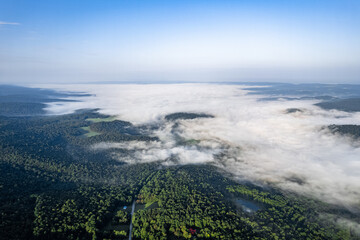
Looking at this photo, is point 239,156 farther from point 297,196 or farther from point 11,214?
point 11,214

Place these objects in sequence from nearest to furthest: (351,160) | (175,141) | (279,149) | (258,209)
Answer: (258,209), (351,160), (279,149), (175,141)

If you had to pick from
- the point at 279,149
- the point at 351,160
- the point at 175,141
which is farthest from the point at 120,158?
the point at 351,160

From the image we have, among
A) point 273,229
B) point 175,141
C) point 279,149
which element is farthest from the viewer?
point 175,141

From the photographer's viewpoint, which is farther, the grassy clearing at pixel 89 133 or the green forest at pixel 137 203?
the grassy clearing at pixel 89 133

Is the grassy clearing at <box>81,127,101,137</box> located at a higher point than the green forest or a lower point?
higher

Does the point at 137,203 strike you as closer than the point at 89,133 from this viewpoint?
Yes

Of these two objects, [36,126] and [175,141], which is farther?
[36,126]

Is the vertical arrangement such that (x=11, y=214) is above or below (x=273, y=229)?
above

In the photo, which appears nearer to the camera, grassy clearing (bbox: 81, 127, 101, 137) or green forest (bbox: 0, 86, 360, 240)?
green forest (bbox: 0, 86, 360, 240)

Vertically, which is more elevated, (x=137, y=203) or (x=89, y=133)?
(x=89, y=133)

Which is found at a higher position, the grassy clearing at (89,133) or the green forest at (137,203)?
the grassy clearing at (89,133)
